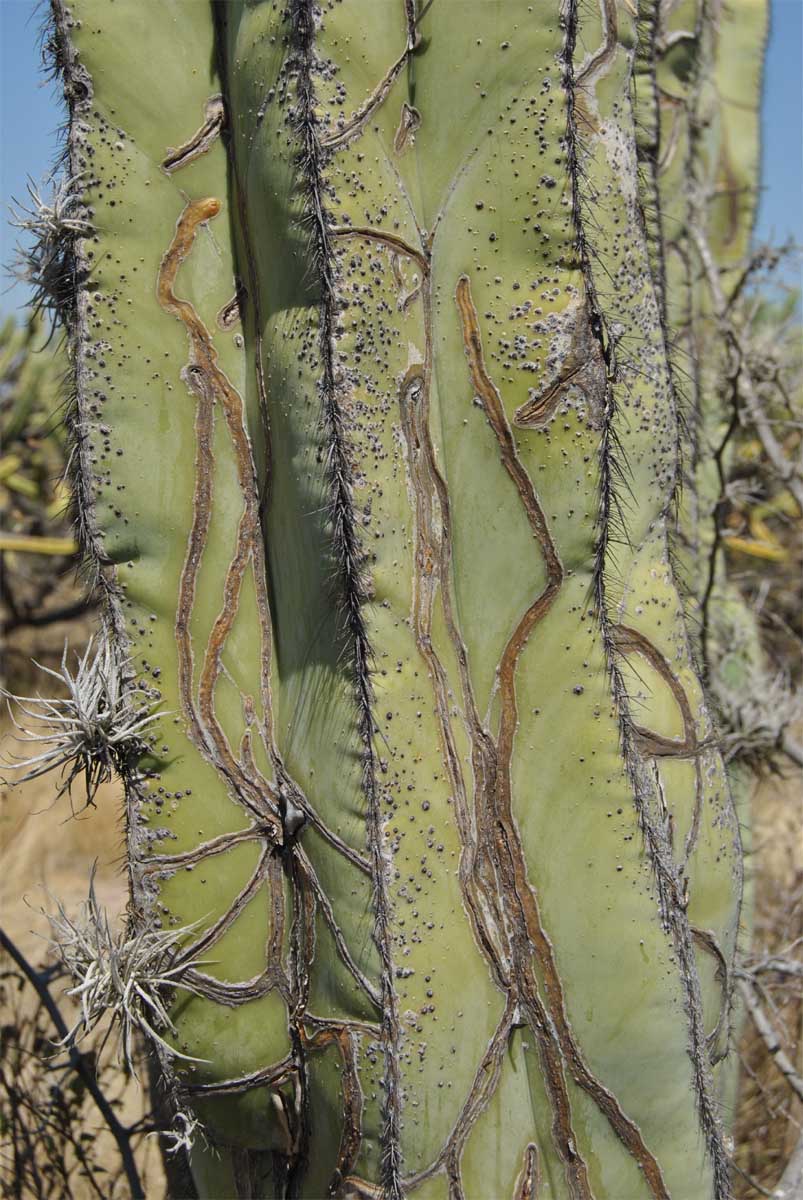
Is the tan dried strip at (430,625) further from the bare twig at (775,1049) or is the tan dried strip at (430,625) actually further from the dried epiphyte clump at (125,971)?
the bare twig at (775,1049)

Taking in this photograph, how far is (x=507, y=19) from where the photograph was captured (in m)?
1.25

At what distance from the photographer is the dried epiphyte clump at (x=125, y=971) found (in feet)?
4.47

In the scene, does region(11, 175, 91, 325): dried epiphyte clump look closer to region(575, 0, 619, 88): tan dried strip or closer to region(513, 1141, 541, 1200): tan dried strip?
region(575, 0, 619, 88): tan dried strip

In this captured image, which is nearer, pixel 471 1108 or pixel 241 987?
pixel 471 1108

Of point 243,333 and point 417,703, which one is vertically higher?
point 243,333

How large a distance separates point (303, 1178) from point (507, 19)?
4.60ft

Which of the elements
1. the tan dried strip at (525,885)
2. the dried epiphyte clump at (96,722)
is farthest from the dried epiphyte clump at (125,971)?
the tan dried strip at (525,885)

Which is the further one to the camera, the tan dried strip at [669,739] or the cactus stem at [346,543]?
the tan dried strip at [669,739]

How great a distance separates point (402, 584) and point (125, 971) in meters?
0.57

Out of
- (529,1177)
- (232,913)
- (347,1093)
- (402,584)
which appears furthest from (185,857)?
(529,1177)

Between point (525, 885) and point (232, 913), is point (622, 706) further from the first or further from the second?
point (232, 913)

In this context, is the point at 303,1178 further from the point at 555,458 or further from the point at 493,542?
the point at 555,458

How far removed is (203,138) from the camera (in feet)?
4.61

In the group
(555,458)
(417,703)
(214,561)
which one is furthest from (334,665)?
(555,458)
